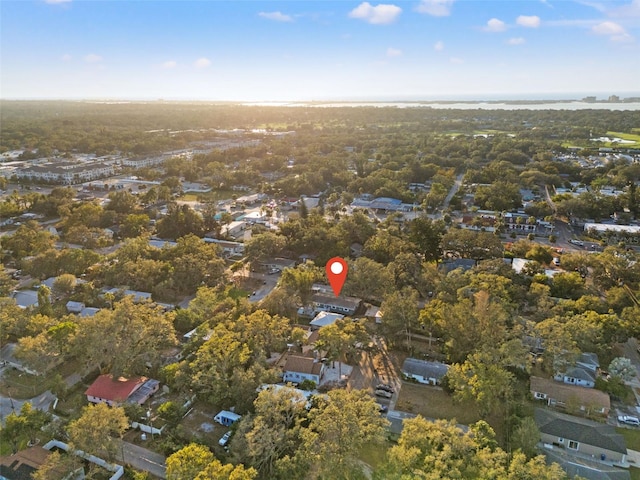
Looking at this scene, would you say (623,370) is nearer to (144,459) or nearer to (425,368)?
(425,368)

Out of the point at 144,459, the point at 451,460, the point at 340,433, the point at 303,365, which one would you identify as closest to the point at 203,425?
the point at 144,459

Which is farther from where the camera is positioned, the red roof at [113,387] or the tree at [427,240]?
the tree at [427,240]

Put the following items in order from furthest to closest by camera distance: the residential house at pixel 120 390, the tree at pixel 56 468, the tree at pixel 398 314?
the tree at pixel 398 314
the residential house at pixel 120 390
the tree at pixel 56 468

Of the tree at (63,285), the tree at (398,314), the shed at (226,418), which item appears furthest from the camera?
the tree at (63,285)

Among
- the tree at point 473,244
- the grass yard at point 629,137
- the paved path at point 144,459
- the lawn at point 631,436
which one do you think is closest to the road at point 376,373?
the paved path at point 144,459

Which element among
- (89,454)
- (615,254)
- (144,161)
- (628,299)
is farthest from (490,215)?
(144,161)

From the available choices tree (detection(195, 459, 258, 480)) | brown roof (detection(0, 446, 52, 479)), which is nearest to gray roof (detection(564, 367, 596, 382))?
tree (detection(195, 459, 258, 480))

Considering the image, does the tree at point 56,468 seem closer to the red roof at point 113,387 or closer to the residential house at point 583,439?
the red roof at point 113,387
